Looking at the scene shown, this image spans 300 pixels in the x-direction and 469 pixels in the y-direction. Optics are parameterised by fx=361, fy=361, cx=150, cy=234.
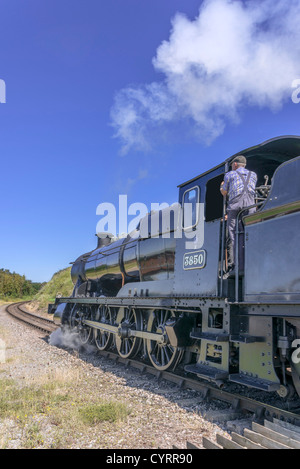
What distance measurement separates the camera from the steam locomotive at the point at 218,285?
4402 millimetres

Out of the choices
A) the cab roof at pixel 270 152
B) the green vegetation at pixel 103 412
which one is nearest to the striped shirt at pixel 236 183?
the cab roof at pixel 270 152

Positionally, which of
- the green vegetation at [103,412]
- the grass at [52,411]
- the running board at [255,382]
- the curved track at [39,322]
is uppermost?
the running board at [255,382]

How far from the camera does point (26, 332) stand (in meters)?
15.2

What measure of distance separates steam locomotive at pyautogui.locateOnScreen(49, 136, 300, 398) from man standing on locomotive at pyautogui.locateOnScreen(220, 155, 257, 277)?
0.39ft

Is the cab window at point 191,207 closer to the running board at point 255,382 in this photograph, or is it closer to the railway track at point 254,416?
the running board at point 255,382

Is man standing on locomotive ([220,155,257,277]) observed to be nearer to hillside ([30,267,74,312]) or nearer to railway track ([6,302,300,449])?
railway track ([6,302,300,449])

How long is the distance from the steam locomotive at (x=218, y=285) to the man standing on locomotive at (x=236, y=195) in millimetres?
119

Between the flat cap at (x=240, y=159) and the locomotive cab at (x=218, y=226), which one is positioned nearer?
the locomotive cab at (x=218, y=226)

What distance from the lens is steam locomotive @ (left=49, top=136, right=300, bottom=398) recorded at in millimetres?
4402

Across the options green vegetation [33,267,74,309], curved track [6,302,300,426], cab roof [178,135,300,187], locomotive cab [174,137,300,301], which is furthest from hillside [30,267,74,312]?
cab roof [178,135,300,187]

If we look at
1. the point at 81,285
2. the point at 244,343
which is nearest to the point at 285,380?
the point at 244,343

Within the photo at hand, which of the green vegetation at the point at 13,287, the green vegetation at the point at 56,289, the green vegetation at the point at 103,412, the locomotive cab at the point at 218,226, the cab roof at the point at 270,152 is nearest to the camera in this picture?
the green vegetation at the point at 103,412

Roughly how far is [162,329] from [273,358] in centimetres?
259

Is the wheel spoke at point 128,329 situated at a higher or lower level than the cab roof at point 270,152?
lower
